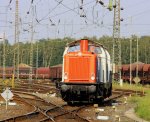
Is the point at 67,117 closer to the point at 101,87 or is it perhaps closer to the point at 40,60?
the point at 101,87

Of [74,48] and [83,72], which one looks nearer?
[83,72]

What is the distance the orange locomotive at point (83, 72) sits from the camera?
70.4 feet

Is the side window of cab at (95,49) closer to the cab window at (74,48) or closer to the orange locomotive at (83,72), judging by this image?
the orange locomotive at (83,72)

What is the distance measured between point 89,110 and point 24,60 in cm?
13531

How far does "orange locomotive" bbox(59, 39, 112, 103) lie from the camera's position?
2145 centimetres

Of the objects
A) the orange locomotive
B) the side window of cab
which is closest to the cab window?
the orange locomotive

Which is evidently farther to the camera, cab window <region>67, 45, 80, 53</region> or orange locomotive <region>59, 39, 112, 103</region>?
cab window <region>67, 45, 80, 53</region>

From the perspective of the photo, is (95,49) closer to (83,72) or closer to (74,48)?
(74,48)

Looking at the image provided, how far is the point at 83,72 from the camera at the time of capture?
2183 centimetres

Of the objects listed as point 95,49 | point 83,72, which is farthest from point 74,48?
point 83,72

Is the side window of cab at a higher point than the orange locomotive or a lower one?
higher

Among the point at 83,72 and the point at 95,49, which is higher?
the point at 95,49

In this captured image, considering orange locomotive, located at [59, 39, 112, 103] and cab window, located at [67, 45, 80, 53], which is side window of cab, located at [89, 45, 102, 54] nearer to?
orange locomotive, located at [59, 39, 112, 103]

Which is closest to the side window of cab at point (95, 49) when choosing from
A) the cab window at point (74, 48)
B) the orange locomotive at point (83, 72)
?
the orange locomotive at point (83, 72)
